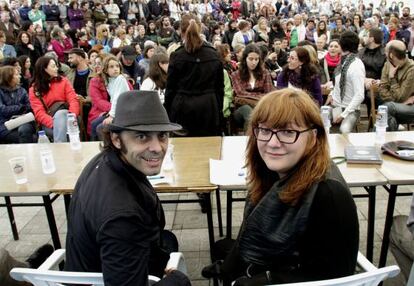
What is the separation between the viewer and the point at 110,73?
4.83 meters

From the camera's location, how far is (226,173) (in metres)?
2.44

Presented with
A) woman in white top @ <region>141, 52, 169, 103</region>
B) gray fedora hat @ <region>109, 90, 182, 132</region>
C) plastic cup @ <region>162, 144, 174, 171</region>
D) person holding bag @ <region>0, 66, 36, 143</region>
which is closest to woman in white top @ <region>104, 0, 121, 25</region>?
person holding bag @ <region>0, 66, 36, 143</region>

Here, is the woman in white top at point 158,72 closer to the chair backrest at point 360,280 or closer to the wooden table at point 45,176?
the wooden table at point 45,176

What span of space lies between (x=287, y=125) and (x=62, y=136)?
11.8 ft

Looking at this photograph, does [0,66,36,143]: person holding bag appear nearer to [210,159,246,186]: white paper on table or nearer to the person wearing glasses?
[210,159,246,186]: white paper on table

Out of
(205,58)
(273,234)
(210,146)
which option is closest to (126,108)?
(273,234)

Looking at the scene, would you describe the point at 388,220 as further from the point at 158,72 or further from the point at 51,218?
the point at 158,72

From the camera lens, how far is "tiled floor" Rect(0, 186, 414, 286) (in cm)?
296

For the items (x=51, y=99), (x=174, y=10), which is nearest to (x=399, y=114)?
(x=51, y=99)

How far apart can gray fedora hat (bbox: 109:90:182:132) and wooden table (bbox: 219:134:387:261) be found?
0.75 meters

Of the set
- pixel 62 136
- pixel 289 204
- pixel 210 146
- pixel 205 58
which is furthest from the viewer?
pixel 62 136

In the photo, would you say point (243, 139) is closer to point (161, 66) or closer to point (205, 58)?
point (205, 58)

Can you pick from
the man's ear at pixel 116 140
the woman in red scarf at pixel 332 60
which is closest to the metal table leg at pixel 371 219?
the man's ear at pixel 116 140

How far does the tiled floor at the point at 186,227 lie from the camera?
2.96 metres
